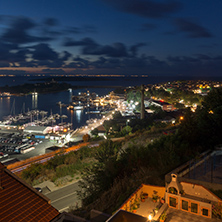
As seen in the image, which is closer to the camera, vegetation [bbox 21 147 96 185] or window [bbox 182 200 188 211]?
window [bbox 182 200 188 211]

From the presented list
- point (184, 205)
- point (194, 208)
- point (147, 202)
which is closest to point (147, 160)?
point (147, 202)

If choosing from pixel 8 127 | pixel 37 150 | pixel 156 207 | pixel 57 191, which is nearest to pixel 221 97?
pixel 156 207

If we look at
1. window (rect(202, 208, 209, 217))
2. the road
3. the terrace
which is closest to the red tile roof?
the terrace

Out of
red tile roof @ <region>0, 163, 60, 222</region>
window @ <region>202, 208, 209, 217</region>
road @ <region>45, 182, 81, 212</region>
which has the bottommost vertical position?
road @ <region>45, 182, 81, 212</region>

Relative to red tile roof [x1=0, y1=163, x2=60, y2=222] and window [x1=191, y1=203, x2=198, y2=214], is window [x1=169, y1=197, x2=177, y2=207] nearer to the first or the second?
window [x1=191, y1=203, x2=198, y2=214]

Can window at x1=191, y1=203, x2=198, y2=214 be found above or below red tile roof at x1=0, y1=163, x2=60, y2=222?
below

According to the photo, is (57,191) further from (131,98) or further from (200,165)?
(131,98)
